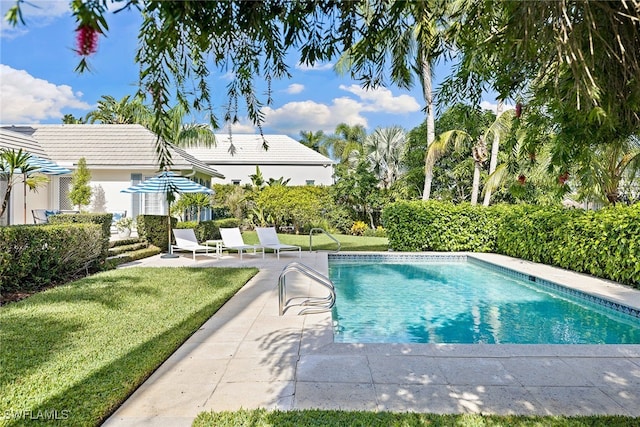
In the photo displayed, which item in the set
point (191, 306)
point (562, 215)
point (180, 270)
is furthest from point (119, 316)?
point (562, 215)

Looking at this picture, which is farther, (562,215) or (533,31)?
(562,215)

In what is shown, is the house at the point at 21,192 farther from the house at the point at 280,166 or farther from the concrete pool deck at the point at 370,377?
the house at the point at 280,166

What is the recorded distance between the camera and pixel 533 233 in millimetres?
13320

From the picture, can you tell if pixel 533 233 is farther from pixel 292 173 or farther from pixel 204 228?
pixel 292 173

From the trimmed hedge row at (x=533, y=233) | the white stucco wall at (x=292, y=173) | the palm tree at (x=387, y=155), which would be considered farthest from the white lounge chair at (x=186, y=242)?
the white stucco wall at (x=292, y=173)

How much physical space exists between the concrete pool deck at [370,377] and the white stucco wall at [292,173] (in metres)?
29.1

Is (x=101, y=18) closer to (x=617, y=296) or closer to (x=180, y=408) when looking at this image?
(x=180, y=408)

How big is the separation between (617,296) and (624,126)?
7.57m

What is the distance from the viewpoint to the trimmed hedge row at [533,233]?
9430mm

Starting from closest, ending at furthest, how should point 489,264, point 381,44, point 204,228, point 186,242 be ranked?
point 381,44 → point 489,264 → point 186,242 → point 204,228

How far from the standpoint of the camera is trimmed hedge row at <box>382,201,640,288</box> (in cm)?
943

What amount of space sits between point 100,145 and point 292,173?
16.2 m

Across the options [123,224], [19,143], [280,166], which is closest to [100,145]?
[19,143]

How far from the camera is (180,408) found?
3664 mm
